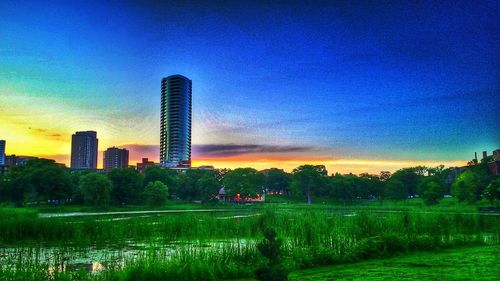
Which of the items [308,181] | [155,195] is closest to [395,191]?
[308,181]

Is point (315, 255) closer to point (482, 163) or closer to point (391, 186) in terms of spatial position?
point (391, 186)

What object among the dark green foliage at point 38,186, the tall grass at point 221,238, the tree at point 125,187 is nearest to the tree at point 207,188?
the tree at point 125,187

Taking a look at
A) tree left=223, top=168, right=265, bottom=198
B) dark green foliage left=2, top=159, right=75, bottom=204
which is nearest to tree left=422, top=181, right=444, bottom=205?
tree left=223, top=168, right=265, bottom=198

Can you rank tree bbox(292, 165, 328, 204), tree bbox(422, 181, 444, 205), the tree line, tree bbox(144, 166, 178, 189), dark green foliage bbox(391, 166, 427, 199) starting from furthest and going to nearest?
tree bbox(292, 165, 328, 204) < dark green foliage bbox(391, 166, 427, 199) < tree bbox(144, 166, 178, 189) < tree bbox(422, 181, 444, 205) < the tree line

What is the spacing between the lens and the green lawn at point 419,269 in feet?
37.0

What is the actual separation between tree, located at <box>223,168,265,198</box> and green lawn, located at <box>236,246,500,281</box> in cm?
8235

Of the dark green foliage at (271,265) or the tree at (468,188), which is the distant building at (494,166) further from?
the dark green foliage at (271,265)

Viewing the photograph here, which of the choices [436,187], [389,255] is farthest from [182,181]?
[389,255]

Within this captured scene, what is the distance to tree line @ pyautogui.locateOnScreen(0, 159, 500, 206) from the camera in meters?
64.6

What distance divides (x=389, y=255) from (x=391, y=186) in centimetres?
7582

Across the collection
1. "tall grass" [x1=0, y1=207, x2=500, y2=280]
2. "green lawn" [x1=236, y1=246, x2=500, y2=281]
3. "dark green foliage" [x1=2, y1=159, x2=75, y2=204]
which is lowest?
"green lawn" [x1=236, y1=246, x2=500, y2=281]

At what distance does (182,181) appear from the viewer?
97750mm

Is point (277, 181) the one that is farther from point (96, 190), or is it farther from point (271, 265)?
point (271, 265)

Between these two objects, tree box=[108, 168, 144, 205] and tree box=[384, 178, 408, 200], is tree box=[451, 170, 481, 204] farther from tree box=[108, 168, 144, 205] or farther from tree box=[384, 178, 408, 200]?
tree box=[108, 168, 144, 205]
